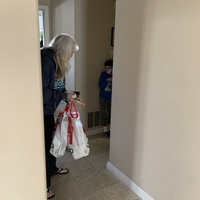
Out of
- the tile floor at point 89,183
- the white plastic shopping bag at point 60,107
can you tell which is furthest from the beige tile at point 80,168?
the white plastic shopping bag at point 60,107

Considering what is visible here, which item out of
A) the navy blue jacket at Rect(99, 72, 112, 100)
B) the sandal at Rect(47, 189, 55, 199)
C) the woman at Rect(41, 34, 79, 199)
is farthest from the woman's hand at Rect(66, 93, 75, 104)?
the navy blue jacket at Rect(99, 72, 112, 100)

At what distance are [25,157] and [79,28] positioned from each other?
7.27 ft

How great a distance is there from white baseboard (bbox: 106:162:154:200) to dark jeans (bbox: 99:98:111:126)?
0.95 m

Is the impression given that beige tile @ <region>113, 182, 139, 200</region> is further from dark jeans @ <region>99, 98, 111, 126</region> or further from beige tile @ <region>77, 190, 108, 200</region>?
dark jeans @ <region>99, 98, 111, 126</region>

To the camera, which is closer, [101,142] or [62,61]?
[62,61]

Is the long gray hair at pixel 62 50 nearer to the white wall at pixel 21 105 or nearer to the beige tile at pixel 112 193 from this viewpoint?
the white wall at pixel 21 105

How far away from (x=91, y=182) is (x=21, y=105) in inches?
60.7

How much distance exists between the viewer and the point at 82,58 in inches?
113

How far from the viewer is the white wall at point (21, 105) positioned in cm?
75

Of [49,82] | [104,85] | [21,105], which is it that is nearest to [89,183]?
[49,82]

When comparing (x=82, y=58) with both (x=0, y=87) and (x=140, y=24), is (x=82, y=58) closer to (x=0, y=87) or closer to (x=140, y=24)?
(x=140, y=24)

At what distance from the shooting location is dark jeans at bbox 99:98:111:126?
3.11m

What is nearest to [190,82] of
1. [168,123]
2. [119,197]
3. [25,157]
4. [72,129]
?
[168,123]

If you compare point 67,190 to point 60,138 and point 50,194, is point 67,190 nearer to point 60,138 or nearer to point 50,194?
point 50,194
